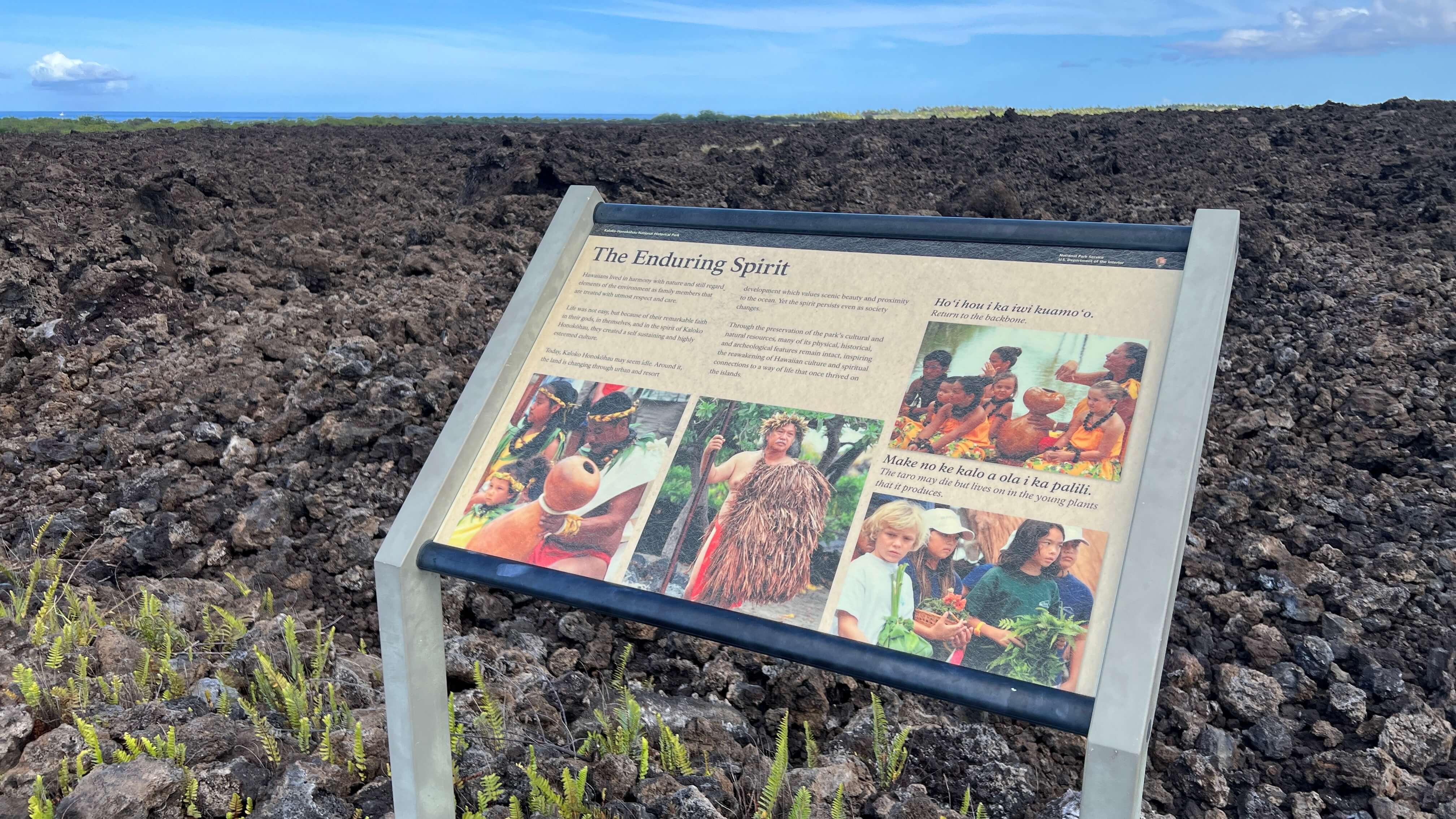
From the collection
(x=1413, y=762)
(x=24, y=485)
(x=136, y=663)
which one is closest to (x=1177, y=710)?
(x=1413, y=762)

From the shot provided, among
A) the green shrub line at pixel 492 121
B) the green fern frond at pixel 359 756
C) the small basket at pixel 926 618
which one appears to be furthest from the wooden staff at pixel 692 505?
the green shrub line at pixel 492 121

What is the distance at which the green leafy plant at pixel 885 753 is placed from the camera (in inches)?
118

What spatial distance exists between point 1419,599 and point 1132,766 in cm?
295

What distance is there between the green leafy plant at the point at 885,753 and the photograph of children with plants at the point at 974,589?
1.09 meters

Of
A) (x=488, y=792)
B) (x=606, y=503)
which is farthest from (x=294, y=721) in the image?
(x=606, y=503)

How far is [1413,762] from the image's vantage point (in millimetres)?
3193

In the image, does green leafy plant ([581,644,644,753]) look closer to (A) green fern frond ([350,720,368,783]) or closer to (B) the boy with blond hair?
(A) green fern frond ([350,720,368,783])

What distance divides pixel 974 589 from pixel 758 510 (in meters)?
0.51

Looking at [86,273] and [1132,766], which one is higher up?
[86,273]

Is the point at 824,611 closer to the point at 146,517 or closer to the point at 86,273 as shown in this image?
the point at 146,517

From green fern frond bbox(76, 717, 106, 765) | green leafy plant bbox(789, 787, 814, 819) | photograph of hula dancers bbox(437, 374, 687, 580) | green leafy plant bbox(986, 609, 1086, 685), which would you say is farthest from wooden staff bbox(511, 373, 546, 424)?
green fern frond bbox(76, 717, 106, 765)

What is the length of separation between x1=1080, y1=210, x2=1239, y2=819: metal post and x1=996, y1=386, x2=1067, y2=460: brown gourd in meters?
0.20

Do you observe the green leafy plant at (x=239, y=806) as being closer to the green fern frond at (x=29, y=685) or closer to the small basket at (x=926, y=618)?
the green fern frond at (x=29, y=685)

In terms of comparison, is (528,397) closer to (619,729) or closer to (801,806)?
(619,729)
